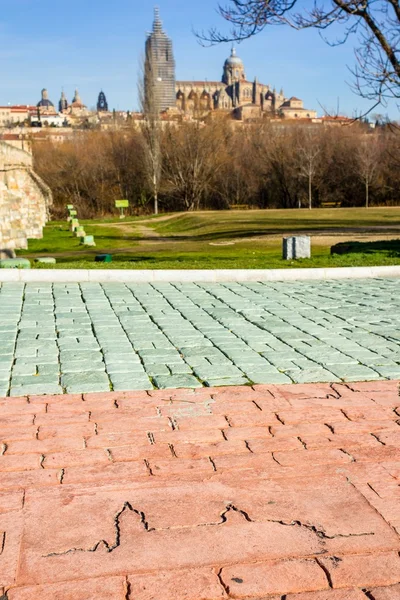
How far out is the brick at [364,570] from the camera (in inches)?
103

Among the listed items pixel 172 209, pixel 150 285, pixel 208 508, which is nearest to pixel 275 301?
pixel 150 285

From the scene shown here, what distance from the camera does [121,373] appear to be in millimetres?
5191

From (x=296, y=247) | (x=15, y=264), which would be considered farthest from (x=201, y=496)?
(x=296, y=247)

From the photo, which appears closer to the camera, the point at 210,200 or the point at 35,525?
the point at 35,525

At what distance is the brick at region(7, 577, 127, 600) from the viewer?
2.50 meters

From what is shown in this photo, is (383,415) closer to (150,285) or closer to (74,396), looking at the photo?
(74,396)

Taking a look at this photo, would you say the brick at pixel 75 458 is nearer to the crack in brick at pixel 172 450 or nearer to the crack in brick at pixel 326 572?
the crack in brick at pixel 172 450

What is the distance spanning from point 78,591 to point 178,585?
1.20ft

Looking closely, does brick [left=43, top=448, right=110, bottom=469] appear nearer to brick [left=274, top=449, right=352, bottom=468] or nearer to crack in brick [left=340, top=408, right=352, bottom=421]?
brick [left=274, top=449, right=352, bottom=468]

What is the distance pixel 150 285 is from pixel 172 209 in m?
41.8

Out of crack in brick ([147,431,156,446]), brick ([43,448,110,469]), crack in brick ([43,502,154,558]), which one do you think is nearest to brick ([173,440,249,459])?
crack in brick ([147,431,156,446])

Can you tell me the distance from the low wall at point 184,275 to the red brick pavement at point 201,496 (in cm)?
556

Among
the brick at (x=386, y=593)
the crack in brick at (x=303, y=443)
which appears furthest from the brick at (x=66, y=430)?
the brick at (x=386, y=593)

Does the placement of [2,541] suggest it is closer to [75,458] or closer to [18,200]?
[75,458]
